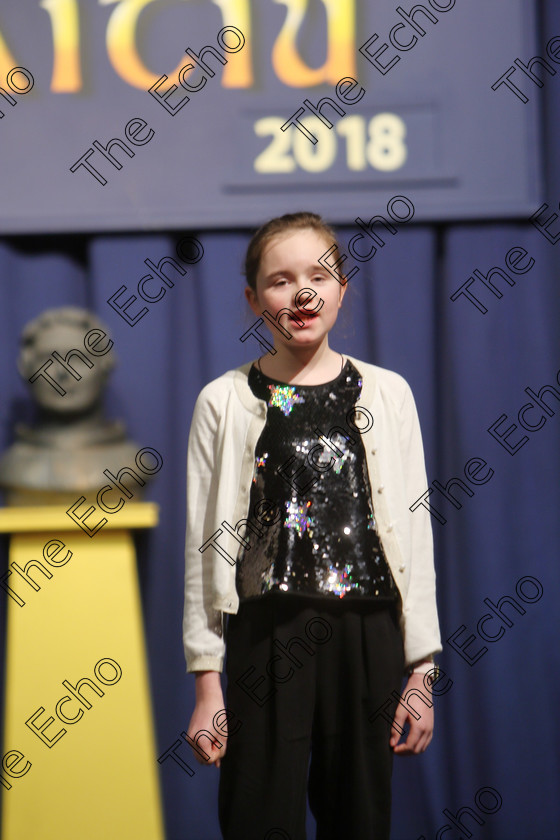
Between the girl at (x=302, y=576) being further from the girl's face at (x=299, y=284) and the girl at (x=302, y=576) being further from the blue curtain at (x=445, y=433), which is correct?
the blue curtain at (x=445, y=433)

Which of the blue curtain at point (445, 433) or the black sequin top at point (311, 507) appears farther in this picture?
the blue curtain at point (445, 433)

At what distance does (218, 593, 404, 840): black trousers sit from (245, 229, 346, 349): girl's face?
352 mm

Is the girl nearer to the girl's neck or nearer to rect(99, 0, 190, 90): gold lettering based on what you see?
the girl's neck

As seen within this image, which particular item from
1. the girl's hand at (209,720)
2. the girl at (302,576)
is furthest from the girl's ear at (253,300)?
the girl's hand at (209,720)

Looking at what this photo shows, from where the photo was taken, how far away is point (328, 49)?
1674 millimetres

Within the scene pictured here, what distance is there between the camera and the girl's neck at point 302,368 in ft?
3.82

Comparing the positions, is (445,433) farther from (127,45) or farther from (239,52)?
(127,45)

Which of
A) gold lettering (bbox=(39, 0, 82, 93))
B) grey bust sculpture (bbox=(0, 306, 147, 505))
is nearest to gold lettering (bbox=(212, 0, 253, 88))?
gold lettering (bbox=(39, 0, 82, 93))

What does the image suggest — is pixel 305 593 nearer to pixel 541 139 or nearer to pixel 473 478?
pixel 473 478

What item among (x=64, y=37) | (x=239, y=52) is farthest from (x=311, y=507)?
(x=64, y=37)

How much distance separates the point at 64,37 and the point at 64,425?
30.5 inches

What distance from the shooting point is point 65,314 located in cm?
151

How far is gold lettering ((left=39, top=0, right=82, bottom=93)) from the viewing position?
5.45 ft

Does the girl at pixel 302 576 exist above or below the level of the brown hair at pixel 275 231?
below
